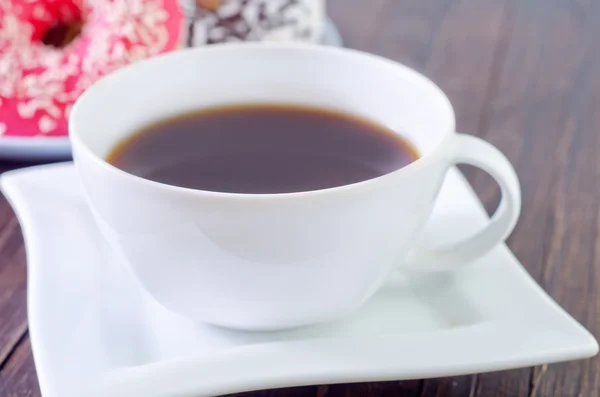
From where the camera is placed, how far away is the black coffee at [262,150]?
506 millimetres

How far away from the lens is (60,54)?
714 mm

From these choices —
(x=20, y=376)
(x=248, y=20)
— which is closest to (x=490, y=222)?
(x=20, y=376)

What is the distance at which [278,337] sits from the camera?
17.9 inches

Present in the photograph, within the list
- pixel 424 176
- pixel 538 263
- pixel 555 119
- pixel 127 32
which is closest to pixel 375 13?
pixel 555 119

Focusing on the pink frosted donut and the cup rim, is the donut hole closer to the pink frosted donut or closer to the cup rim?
the pink frosted donut

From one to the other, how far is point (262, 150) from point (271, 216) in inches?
7.4

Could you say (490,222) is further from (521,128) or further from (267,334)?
(521,128)

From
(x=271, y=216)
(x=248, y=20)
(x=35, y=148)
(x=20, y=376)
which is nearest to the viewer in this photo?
(x=271, y=216)

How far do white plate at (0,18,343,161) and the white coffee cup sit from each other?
0.17 metres

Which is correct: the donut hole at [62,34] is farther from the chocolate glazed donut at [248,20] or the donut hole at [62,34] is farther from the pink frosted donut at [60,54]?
the chocolate glazed donut at [248,20]

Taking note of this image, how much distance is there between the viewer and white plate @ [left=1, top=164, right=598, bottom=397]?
0.40 meters

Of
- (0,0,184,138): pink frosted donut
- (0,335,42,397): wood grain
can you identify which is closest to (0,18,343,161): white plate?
(0,0,184,138): pink frosted donut

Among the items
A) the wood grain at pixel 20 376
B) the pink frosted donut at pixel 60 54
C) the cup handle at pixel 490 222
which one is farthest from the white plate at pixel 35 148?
the cup handle at pixel 490 222

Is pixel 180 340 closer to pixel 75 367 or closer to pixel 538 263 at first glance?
pixel 75 367
